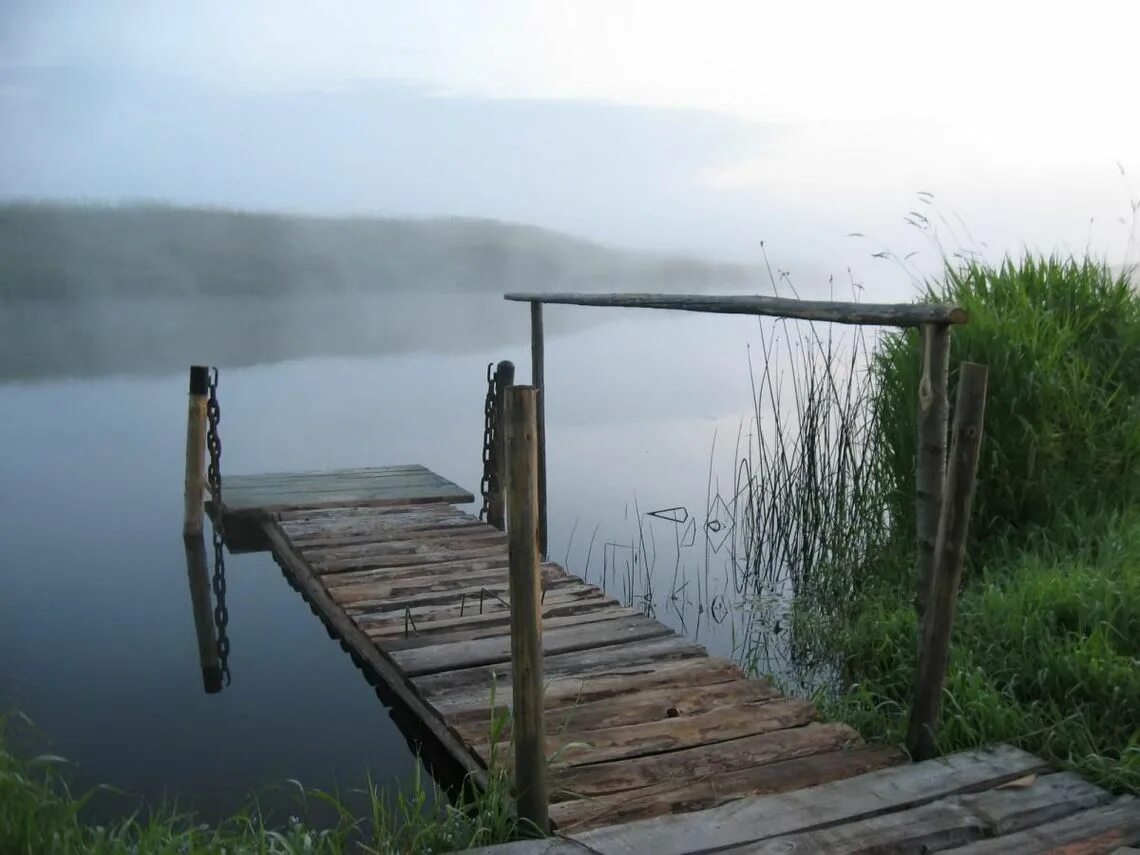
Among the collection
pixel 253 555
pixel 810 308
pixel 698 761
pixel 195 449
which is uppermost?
pixel 810 308

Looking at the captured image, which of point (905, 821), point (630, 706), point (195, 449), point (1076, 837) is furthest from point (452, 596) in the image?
point (1076, 837)

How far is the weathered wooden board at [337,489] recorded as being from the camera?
6.48 meters

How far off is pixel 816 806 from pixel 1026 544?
234 cm

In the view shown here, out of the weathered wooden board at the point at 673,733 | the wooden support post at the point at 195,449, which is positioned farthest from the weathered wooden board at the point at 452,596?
the wooden support post at the point at 195,449

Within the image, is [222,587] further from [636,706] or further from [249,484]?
[636,706]

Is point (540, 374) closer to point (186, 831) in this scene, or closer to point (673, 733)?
point (673, 733)

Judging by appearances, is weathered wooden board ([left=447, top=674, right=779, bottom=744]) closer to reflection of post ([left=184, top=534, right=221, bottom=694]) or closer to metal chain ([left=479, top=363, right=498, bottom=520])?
reflection of post ([left=184, top=534, right=221, bottom=694])

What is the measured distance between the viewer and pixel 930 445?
287 cm

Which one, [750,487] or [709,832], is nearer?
[709,832]

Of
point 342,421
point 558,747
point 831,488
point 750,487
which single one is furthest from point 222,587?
point 342,421

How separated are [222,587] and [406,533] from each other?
1.25m

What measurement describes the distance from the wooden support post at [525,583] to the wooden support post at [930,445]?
1064 mm

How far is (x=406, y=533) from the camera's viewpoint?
5.75m

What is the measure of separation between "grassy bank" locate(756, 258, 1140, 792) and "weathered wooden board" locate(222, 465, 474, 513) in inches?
95.6
